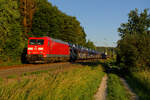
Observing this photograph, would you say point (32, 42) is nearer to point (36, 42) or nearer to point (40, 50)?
point (36, 42)

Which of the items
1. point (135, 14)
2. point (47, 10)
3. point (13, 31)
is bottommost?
point (13, 31)

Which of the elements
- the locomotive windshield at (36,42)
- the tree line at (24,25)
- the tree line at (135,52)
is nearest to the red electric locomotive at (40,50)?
the locomotive windshield at (36,42)

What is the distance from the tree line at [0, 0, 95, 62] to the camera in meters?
28.3

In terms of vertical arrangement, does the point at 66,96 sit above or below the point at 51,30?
below

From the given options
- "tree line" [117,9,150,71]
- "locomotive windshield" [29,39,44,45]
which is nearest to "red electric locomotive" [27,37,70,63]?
"locomotive windshield" [29,39,44,45]

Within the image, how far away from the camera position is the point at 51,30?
50594 mm

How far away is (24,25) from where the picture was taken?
42.0 metres

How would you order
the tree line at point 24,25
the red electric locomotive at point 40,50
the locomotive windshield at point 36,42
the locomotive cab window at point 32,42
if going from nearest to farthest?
the red electric locomotive at point 40,50 < the tree line at point 24,25 < the locomotive windshield at point 36,42 < the locomotive cab window at point 32,42

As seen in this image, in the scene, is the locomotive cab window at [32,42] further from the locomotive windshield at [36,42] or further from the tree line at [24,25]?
the tree line at [24,25]

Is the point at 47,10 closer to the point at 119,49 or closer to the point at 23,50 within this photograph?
the point at 23,50

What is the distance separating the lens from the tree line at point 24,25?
92.7 feet

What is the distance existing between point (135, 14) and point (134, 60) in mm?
12032

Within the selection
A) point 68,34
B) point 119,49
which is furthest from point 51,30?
point 119,49

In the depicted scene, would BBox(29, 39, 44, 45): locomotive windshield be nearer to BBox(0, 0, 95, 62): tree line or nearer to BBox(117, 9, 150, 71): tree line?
BBox(0, 0, 95, 62): tree line
